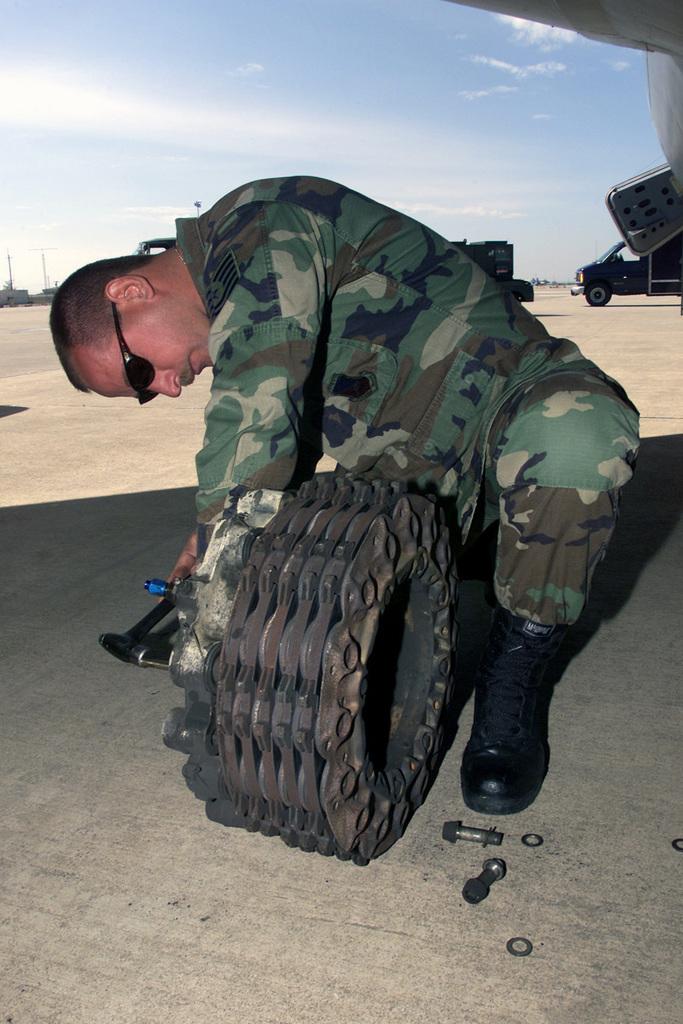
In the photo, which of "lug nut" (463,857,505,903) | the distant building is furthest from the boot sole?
the distant building

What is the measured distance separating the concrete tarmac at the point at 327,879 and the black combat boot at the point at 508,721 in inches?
1.5

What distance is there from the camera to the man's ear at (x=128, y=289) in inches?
61.8

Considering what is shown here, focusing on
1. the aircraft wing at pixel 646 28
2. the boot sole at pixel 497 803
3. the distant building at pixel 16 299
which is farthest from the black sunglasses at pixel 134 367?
the distant building at pixel 16 299

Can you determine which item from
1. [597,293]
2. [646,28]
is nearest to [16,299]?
[597,293]

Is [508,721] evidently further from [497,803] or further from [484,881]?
[484,881]

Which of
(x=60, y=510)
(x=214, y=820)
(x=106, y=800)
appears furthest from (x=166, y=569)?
(x=214, y=820)

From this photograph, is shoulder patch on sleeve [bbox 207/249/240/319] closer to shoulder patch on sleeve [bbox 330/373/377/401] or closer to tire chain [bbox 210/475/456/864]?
shoulder patch on sleeve [bbox 330/373/377/401]

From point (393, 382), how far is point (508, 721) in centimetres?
71

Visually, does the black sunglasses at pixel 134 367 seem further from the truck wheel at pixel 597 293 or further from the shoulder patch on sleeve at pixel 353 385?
the truck wheel at pixel 597 293

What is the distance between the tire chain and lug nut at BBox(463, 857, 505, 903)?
131mm

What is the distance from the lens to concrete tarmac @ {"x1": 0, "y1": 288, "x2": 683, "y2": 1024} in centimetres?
102

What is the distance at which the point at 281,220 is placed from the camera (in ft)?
4.78

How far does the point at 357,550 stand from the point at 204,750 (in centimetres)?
40

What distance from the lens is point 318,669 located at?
1.07 m
